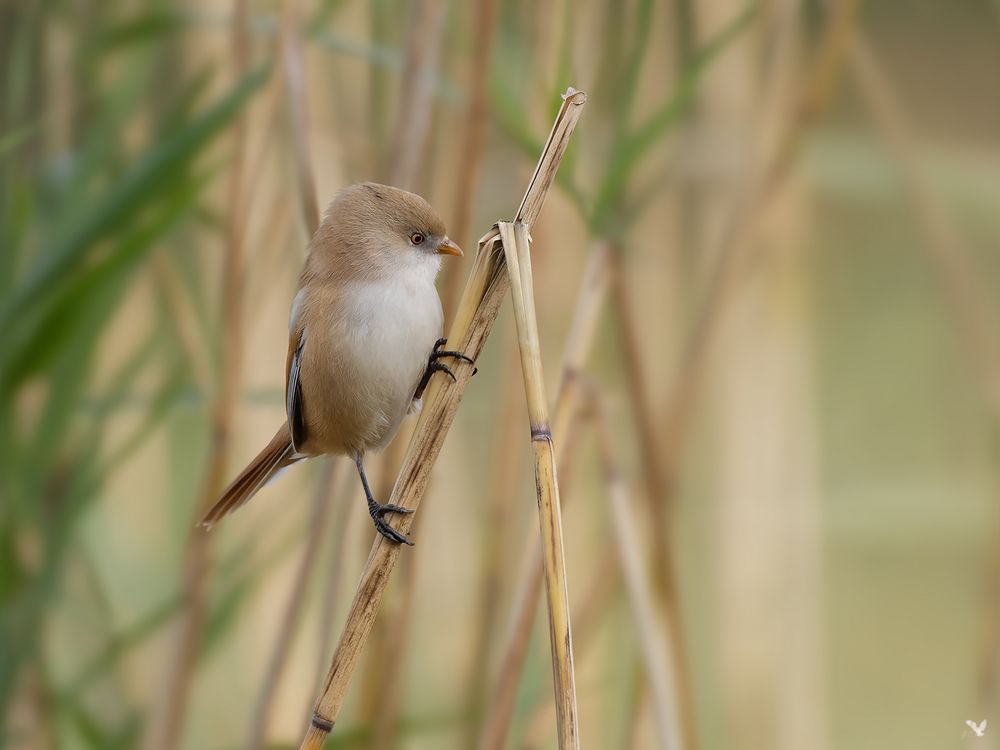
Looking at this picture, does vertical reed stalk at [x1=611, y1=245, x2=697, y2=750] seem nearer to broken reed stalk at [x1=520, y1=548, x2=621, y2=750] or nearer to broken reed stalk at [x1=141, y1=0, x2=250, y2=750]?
broken reed stalk at [x1=520, y1=548, x2=621, y2=750]

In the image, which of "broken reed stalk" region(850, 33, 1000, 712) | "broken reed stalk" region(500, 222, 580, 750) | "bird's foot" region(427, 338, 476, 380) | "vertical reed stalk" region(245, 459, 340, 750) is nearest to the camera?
"broken reed stalk" region(500, 222, 580, 750)

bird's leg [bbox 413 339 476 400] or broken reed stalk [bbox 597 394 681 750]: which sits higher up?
bird's leg [bbox 413 339 476 400]

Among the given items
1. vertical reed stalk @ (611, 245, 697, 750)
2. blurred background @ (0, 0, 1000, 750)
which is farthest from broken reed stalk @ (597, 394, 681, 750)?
vertical reed stalk @ (611, 245, 697, 750)

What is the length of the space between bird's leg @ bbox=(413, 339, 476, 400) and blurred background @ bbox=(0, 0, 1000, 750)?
0.58 feet

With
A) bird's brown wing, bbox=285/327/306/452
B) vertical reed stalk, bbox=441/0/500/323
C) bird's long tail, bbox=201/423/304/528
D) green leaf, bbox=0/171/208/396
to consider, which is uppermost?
vertical reed stalk, bbox=441/0/500/323

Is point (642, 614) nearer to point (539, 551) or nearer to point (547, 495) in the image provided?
point (539, 551)

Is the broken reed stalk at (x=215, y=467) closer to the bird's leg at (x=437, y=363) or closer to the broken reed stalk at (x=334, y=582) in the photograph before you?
the broken reed stalk at (x=334, y=582)

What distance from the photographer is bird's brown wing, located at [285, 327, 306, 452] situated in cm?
111

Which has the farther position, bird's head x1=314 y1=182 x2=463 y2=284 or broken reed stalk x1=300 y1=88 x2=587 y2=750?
bird's head x1=314 y1=182 x2=463 y2=284

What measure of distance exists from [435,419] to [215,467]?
621 mm

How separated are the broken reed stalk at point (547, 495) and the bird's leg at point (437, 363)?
0.36ft

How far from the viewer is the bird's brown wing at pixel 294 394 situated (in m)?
1.11

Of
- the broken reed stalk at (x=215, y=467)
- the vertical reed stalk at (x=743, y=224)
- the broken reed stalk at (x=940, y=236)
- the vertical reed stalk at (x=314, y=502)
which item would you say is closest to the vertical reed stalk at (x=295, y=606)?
the vertical reed stalk at (x=314, y=502)

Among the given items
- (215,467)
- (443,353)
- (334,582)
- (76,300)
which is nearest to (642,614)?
(334,582)
